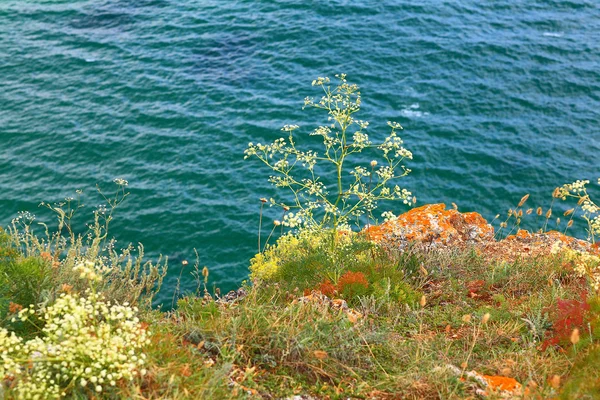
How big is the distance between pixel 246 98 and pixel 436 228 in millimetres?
18092

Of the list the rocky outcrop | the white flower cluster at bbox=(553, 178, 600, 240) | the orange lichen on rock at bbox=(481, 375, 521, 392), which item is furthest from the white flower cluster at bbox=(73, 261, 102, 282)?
→ the white flower cluster at bbox=(553, 178, 600, 240)

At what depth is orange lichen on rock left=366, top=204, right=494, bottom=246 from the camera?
12.8 metres

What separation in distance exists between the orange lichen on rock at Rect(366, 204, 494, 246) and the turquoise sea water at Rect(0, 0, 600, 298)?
8072mm

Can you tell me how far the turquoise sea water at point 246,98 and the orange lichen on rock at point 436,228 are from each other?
8.07 m

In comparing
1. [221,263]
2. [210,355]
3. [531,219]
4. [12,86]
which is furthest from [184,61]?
[210,355]

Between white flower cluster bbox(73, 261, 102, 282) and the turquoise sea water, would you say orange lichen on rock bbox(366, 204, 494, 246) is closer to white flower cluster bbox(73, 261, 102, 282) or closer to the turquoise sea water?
white flower cluster bbox(73, 261, 102, 282)

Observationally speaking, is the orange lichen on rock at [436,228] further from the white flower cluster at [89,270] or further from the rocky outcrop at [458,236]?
the white flower cluster at [89,270]

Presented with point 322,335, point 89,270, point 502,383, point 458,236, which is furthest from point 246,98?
point 89,270

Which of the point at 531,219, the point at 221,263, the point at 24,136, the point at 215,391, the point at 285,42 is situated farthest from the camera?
the point at 285,42

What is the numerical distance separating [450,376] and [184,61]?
28.7 m

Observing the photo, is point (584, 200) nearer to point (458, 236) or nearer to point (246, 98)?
point (458, 236)

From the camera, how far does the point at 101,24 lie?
36156 mm

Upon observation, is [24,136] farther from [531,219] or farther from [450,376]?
[450,376]

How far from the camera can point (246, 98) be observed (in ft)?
97.3
